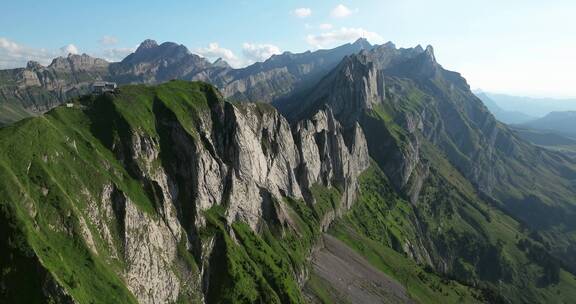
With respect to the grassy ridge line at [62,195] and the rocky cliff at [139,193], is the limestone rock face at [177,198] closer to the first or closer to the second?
the rocky cliff at [139,193]

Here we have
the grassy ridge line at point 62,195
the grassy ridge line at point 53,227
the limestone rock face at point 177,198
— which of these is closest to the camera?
the grassy ridge line at point 53,227

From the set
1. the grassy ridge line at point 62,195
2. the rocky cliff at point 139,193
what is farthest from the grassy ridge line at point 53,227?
the rocky cliff at point 139,193

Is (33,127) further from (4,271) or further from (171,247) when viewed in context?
(171,247)

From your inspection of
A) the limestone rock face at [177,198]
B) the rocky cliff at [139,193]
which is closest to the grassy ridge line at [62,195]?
the rocky cliff at [139,193]

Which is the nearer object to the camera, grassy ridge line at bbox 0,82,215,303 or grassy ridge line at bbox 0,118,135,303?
grassy ridge line at bbox 0,118,135,303

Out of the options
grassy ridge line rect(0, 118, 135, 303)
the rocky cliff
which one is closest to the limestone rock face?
the rocky cliff

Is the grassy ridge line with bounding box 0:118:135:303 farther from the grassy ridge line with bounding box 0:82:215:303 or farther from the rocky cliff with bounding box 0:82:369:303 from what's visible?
the rocky cliff with bounding box 0:82:369:303

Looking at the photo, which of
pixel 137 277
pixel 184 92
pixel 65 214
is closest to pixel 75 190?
pixel 65 214

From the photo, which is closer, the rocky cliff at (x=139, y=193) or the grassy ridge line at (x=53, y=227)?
the grassy ridge line at (x=53, y=227)

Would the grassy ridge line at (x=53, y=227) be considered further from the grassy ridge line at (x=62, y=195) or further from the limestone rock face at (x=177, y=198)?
the limestone rock face at (x=177, y=198)

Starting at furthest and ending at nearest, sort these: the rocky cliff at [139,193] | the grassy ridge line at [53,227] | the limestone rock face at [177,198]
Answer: the limestone rock face at [177,198]
the rocky cliff at [139,193]
the grassy ridge line at [53,227]

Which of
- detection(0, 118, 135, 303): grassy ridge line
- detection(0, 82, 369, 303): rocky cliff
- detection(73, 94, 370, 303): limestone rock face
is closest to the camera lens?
detection(0, 118, 135, 303): grassy ridge line
